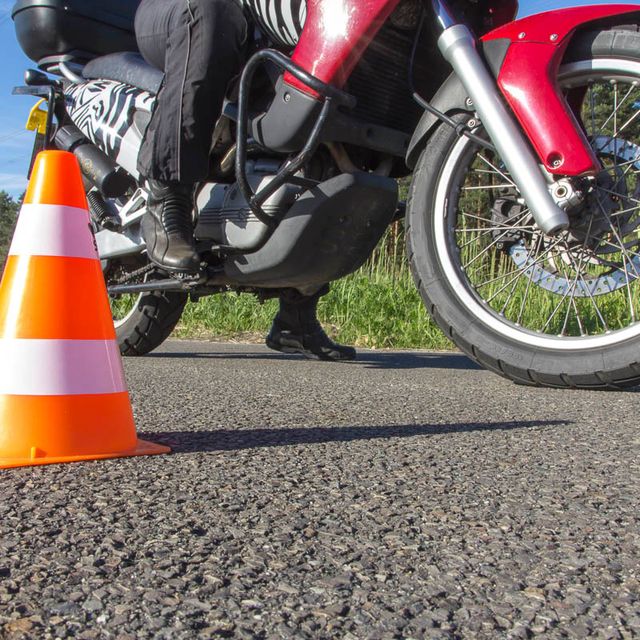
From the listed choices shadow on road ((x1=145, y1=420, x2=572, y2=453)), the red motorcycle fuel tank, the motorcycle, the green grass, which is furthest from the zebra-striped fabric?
the green grass

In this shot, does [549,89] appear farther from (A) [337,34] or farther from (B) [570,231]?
(A) [337,34]

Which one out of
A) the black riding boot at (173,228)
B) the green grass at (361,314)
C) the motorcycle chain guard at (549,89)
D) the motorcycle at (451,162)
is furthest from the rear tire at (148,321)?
the motorcycle chain guard at (549,89)

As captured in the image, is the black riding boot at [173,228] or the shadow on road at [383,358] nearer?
the black riding boot at [173,228]

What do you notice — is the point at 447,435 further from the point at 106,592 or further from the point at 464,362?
the point at 464,362

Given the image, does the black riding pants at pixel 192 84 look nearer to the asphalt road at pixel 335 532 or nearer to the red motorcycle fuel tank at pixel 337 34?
the red motorcycle fuel tank at pixel 337 34

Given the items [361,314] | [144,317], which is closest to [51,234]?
[144,317]

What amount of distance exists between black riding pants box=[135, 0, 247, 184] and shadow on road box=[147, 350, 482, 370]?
1252mm

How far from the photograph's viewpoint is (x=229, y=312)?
6191 mm

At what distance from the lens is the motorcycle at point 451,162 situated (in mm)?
2238

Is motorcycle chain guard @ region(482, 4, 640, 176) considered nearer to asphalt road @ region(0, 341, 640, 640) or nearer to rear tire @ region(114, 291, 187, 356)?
asphalt road @ region(0, 341, 640, 640)

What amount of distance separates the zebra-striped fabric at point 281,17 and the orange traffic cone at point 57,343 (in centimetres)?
123

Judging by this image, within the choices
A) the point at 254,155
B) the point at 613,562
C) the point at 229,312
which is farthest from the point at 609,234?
the point at 229,312

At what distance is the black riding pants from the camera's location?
8.77 feet

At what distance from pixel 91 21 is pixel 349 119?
69.2 inches
